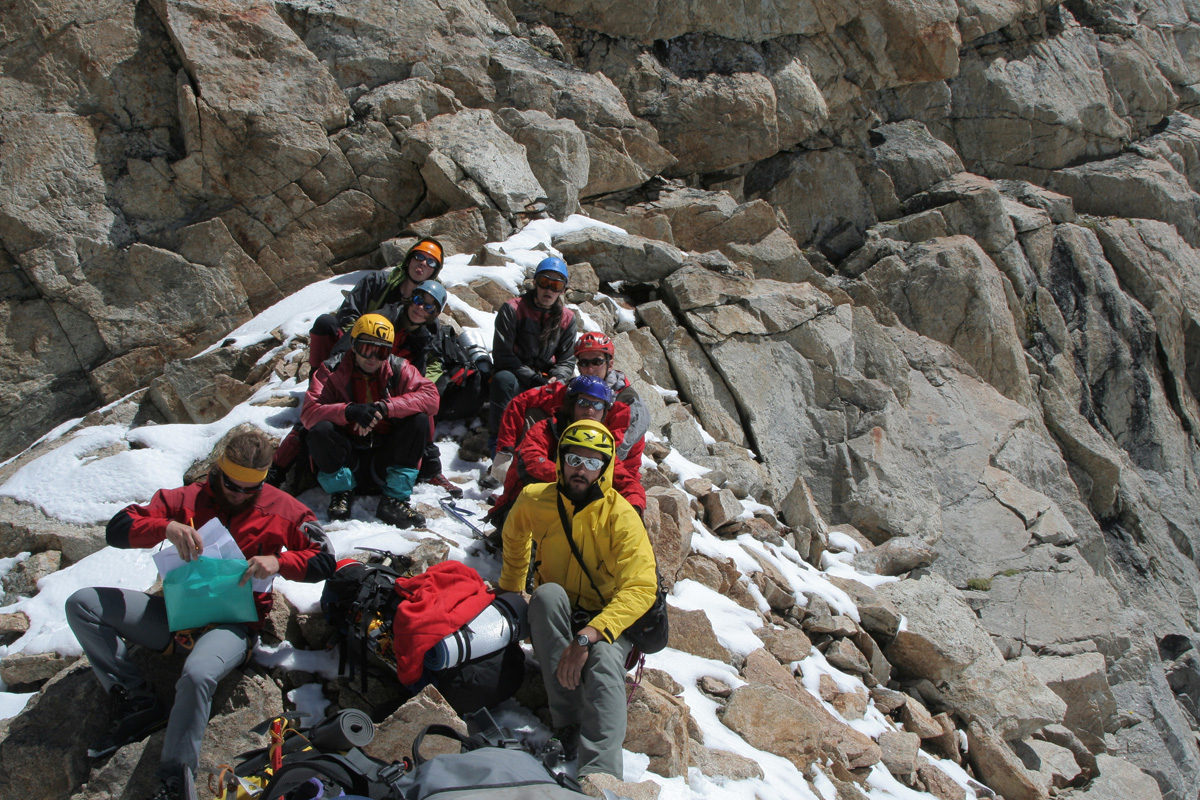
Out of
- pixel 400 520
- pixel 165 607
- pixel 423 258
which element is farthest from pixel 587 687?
pixel 423 258

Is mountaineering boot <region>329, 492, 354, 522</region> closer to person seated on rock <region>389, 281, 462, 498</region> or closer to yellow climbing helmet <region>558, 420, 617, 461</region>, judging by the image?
person seated on rock <region>389, 281, 462, 498</region>

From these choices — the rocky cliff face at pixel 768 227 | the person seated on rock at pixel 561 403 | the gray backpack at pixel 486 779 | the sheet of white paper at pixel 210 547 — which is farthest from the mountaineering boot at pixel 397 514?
the rocky cliff face at pixel 768 227

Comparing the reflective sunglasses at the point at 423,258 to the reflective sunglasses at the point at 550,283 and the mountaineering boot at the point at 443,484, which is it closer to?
the reflective sunglasses at the point at 550,283

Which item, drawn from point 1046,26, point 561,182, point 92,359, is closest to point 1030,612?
point 561,182

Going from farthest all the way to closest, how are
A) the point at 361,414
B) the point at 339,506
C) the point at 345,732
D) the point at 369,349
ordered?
the point at 369,349 → the point at 339,506 → the point at 361,414 → the point at 345,732

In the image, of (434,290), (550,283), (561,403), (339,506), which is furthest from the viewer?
(550,283)

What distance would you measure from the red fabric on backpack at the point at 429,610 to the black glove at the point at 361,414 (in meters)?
1.75

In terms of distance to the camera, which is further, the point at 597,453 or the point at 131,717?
the point at 597,453

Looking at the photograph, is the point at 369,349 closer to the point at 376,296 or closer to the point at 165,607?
the point at 376,296

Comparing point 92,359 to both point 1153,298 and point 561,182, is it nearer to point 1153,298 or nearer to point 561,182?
point 561,182

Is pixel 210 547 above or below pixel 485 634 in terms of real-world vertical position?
above

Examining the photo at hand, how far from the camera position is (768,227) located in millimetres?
15844

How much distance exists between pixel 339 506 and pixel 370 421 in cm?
77

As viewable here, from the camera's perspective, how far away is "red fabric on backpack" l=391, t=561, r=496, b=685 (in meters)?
4.05
